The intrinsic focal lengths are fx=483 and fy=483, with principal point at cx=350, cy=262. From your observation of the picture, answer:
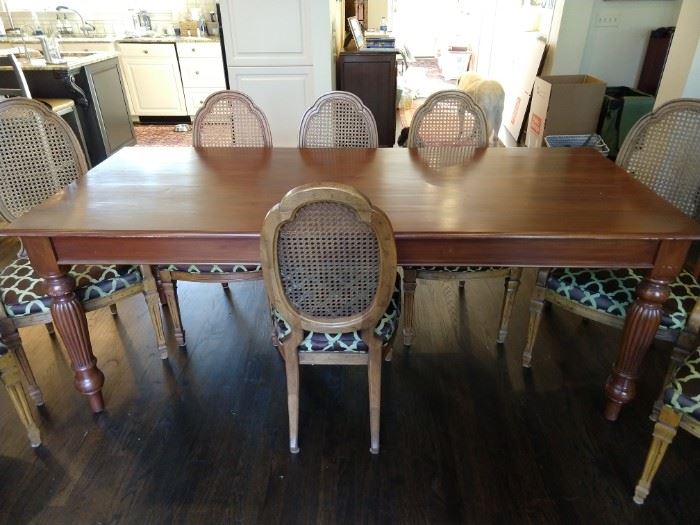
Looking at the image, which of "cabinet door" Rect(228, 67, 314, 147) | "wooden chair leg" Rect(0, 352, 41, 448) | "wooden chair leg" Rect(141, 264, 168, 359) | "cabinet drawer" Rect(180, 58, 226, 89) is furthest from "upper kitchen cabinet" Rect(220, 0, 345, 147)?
"wooden chair leg" Rect(0, 352, 41, 448)

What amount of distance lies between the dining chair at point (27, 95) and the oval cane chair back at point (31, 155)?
0.95 meters

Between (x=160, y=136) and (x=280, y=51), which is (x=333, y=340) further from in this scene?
(x=160, y=136)

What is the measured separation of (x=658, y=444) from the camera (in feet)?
4.40

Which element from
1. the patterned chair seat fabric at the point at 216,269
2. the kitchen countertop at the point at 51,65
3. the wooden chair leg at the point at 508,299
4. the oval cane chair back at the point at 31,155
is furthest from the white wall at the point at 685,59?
the kitchen countertop at the point at 51,65

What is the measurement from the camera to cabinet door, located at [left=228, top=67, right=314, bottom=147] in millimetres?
3551

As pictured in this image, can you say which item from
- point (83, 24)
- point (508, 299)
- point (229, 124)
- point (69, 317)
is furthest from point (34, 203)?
point (83, 24)

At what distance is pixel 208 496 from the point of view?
1.50 meters

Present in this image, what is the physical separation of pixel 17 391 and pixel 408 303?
142cm

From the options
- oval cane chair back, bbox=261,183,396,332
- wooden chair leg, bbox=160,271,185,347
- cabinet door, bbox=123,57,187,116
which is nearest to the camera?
oval cane chair back, bbox=261,183,396,332

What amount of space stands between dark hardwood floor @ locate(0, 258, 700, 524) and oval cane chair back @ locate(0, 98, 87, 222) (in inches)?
26.5

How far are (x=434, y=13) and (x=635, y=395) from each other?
896 cm

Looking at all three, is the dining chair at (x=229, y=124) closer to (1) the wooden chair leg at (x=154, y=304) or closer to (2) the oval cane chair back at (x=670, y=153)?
(1) the wooden chair leg at (x=154, y=304)

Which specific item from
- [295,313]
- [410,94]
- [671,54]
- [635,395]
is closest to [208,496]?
[295,313]

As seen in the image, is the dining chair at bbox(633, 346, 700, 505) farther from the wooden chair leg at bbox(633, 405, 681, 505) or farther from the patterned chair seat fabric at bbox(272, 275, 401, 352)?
the patterned chair seat fabric at bbox(272, 275, 401, 352)
